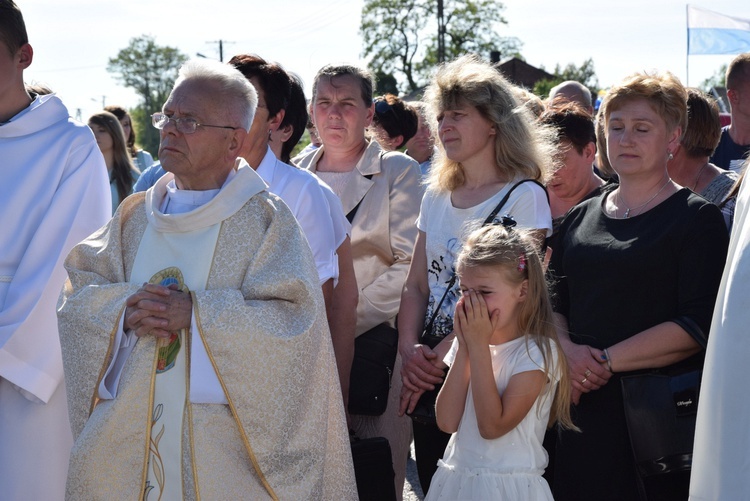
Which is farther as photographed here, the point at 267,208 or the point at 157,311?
the point at 267,208

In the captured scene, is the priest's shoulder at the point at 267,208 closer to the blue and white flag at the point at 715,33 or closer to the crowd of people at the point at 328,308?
the crowd of people at the point at 328,308

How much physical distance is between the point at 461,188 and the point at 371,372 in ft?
2.99

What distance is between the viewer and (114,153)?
24.9 feet

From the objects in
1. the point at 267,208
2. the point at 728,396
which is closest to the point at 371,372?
the point at 267,208

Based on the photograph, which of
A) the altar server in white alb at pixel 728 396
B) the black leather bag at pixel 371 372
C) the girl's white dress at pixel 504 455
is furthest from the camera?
the black leather bag at pixel 371 372

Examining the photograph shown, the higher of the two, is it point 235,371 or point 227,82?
point 227,82

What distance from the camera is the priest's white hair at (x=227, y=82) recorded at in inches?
128

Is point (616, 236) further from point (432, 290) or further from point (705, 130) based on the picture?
point (705, 130)

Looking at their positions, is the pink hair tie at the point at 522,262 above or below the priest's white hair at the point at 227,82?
below

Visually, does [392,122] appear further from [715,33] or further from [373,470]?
[715,33]

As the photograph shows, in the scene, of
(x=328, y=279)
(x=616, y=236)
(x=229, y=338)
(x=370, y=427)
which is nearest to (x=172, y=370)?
(x=229, y=338)

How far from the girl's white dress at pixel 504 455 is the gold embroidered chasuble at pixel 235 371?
0.43m

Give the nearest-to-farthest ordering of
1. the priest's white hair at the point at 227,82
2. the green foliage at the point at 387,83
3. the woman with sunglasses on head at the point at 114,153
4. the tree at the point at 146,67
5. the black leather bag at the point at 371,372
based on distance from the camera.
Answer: the priest's white hair at the point at 227,82, the black leather bag at the point at 371,372, the woman with sunglasses on head at the point at 114,153, the green foliage at the point at 387,83, the tree at the point at 146,67

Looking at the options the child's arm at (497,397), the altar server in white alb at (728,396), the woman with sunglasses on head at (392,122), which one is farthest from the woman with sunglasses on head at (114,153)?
the altar server in white alb at (728,396)
